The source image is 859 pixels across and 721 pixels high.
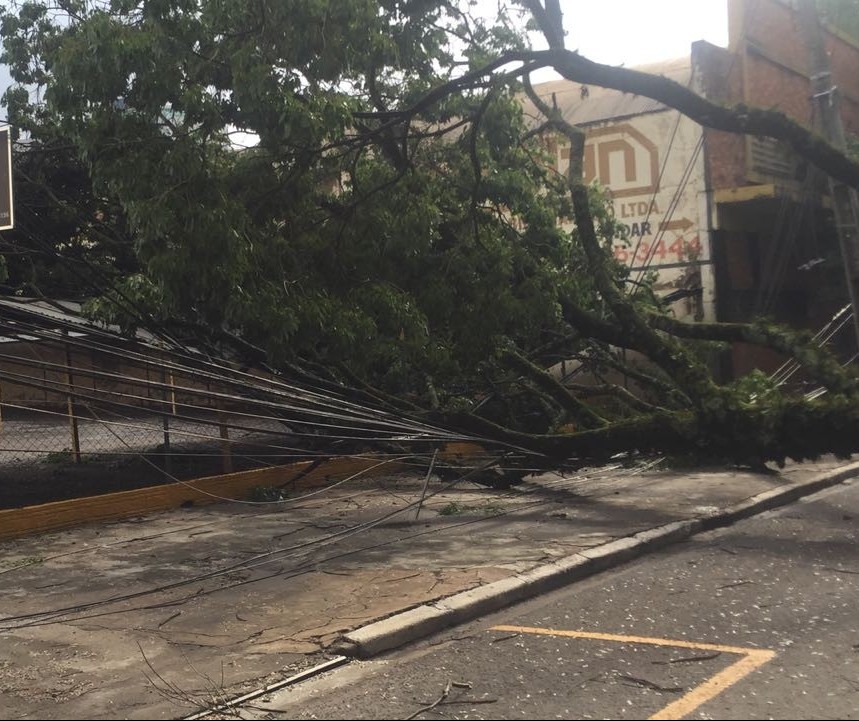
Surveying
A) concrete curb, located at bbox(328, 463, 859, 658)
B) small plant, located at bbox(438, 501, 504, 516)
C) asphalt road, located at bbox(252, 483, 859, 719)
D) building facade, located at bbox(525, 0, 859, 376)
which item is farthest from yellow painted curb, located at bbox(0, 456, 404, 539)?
building facade, located at bbox(525, 0, 859, 376)

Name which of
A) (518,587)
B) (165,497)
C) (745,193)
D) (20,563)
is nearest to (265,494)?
(165,497)

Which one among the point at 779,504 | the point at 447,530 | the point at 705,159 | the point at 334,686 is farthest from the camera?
the point at 705,159

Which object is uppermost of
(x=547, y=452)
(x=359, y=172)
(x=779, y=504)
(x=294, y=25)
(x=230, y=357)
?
(x=294, y=25)

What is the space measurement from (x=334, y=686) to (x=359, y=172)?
752 centimetres

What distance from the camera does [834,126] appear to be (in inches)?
491

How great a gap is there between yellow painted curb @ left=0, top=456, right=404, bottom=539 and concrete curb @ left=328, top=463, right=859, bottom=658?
206 cm

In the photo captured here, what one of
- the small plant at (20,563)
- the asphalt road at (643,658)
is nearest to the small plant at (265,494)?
the small plant at (20,563)

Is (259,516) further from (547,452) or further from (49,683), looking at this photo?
(49,683)

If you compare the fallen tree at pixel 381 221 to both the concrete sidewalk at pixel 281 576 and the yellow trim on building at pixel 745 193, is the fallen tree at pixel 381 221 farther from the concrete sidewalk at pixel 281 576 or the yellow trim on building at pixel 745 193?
the yellow trim on building at pixel 745 193

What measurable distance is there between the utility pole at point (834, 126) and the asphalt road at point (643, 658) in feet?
19.3

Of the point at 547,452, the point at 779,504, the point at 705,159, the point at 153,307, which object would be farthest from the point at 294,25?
the point at 705,159

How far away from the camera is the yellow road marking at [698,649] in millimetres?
4656

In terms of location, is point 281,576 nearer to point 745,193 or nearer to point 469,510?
point 469,510

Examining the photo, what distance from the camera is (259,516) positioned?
1080cm
